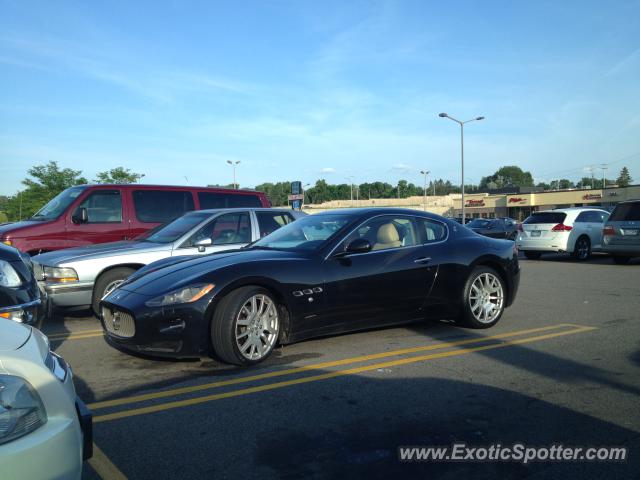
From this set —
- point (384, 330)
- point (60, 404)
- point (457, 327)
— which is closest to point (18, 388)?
point (60, 404)

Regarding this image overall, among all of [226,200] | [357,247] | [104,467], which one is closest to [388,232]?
[357,247]

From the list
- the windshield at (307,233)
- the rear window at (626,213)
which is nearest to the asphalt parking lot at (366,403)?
the windshield at (307,233)

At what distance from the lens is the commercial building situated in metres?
58.5

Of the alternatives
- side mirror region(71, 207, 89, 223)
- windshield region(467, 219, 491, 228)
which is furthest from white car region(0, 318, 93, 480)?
windshield region(467, 219, 491, 228)

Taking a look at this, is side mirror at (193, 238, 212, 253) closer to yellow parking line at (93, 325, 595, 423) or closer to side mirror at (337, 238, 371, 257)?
side mirror at (337, 238, 371, 257)

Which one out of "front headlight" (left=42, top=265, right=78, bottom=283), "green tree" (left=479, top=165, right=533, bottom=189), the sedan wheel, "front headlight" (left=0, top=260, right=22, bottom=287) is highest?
"green tree" (left=479, top=165, right=533, bottom=189)

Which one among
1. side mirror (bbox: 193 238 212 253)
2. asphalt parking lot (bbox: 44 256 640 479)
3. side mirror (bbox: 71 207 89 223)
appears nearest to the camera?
asphalt parking lot (bbox: 44 256 640 479)

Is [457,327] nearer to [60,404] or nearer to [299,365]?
[299,365]

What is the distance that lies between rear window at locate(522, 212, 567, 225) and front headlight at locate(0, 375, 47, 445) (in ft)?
52.6

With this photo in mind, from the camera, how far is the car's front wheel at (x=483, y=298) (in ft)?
20.3

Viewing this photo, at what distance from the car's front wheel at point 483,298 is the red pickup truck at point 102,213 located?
5.86 metres

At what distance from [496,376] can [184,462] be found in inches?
104

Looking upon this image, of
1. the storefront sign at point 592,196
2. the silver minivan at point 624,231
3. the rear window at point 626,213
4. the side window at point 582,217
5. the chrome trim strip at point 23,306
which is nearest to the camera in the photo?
the chrome trim strip at point 23,306

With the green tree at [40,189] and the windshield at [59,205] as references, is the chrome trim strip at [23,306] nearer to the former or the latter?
the windshield at [59,205]
